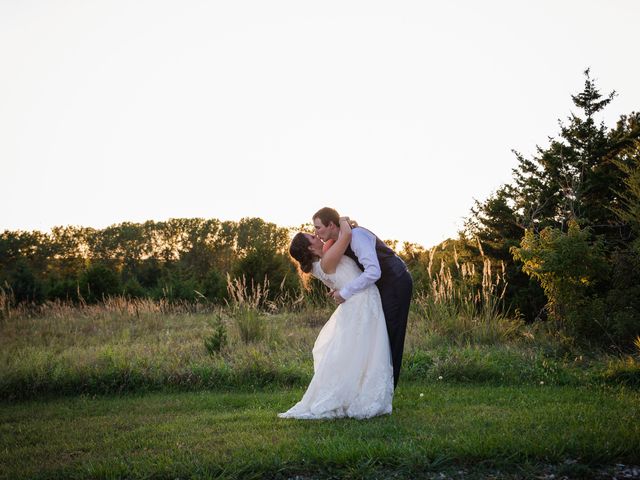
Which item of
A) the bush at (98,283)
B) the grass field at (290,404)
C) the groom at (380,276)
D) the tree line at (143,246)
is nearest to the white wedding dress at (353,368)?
the groom at (380,276)

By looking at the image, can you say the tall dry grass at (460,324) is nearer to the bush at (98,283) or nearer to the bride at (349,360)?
the bride at (349,360)

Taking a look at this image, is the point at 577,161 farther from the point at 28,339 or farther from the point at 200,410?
the point at 28,339

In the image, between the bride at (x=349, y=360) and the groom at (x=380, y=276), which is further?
the groom at (x=380, y=276)

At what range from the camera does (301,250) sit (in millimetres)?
5379

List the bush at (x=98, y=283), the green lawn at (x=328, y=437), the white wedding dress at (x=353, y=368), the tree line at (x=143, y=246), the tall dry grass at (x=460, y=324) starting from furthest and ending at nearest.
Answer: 1. the tree line at (x=143, y=246)
2. the bush at (x=98, y=283)
3. the tall dry grass at (x=460, y=324)
4. the white wedding dress at (x=353, y=368)
5. the green lawn at (x=328, y=437)

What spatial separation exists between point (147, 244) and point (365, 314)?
3716 cm

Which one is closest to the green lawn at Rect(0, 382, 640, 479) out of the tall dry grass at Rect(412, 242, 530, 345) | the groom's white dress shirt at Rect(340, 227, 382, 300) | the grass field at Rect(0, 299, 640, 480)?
the grass field at Rect(0, 299, 640, 480)

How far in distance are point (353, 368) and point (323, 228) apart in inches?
54.8

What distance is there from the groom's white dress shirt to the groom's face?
22 centimetres

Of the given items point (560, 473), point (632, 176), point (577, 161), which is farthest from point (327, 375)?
point (577, 161)

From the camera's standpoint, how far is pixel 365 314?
5.13 metres

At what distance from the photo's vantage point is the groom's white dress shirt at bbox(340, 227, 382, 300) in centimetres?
505

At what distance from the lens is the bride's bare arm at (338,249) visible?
5109 millimetres

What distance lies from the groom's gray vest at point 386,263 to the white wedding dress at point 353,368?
28 cm
